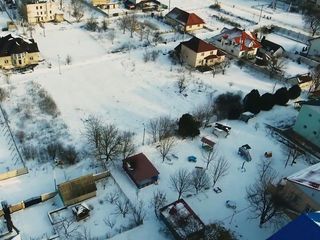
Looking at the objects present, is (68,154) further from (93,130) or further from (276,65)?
(276,65)

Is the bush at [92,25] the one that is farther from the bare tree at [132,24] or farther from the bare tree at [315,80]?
the bare tree at [315,80]

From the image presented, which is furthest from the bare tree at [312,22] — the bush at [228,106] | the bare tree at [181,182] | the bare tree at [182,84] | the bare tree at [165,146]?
the bare tree at [181,182]

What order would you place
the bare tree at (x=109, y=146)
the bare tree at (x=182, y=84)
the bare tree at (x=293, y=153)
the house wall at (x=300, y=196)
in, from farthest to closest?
1. the bare tree at (x=182, y=84)
2. the bare tree at (x=293, y=153)
3. the bare tree at (x=109, y=146)
4. the house wall at (x=300, y=196)

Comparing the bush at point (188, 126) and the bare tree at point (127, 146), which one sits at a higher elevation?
the bush at point (188, 126)

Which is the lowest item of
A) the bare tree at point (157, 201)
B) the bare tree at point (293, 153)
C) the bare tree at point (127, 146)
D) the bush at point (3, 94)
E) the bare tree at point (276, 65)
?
the bush at point (3, 94)

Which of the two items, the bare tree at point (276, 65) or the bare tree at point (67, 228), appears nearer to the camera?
the bare tree at point (67, 228)

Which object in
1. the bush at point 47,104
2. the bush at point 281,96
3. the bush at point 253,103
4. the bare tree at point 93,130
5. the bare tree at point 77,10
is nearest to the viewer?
the bare tree at point 93,130
